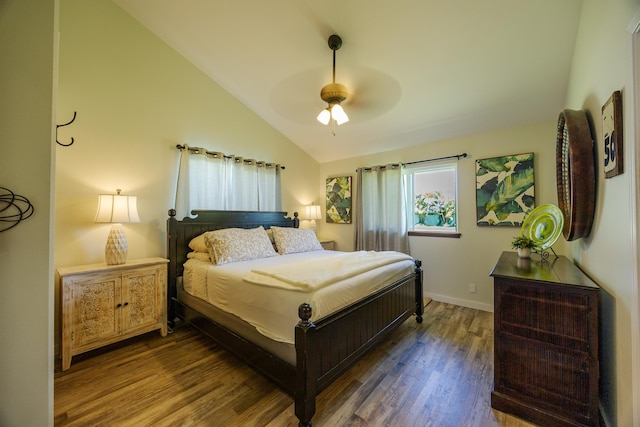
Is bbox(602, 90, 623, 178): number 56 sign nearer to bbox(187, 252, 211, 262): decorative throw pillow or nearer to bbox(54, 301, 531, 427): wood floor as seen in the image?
bbox(54, 301, 531, 427): wood floor

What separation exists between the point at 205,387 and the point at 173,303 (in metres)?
1.20

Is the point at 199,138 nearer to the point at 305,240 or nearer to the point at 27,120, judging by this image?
the point at 305,240

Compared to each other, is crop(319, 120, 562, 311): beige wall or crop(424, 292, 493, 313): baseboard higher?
crop(319, 120, 562, 311): beige wall

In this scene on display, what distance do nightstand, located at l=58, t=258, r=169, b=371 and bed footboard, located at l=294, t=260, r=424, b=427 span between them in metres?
1.83

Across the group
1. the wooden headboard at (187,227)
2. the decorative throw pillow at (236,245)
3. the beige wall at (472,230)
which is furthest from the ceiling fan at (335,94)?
the beige wall at (472,230)

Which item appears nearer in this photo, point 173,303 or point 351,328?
point 351,328

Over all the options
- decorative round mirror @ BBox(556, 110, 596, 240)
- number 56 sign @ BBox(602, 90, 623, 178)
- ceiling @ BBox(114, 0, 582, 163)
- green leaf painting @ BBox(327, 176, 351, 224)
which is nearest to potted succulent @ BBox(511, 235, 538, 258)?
decorative round mirror @ BBox(556, 110, 596, 240)

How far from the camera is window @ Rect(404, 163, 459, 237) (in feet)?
11.9

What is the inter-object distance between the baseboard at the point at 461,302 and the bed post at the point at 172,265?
336cm

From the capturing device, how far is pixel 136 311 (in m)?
2.40

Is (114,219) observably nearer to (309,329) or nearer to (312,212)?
(309,329)

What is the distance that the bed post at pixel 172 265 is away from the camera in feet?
8.92

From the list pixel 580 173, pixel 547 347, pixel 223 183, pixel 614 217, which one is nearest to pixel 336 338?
pixel 547 347

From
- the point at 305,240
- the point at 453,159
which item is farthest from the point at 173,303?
the point at 453,159
